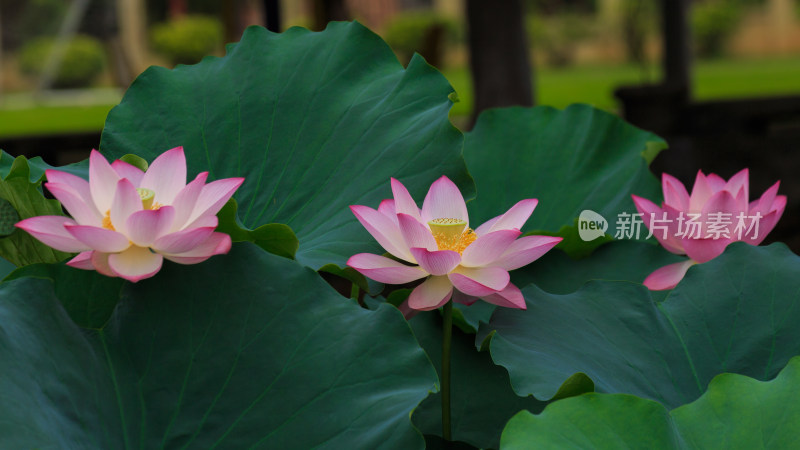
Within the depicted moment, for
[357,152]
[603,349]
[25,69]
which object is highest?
[357,152]

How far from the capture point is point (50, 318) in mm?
493

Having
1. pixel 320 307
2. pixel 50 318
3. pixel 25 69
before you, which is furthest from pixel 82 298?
pixel 25 69

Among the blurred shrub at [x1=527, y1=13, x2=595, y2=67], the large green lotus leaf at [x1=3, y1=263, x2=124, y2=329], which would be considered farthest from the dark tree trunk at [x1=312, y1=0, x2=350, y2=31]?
the blurred shrub at [x1=527, y1=13, x2=595, y2=67]

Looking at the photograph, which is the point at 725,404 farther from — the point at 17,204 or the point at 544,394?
the point at 17,204

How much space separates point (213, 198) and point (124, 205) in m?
0.05

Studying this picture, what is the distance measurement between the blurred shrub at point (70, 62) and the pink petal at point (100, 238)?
19179 millimetres

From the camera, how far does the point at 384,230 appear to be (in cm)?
54

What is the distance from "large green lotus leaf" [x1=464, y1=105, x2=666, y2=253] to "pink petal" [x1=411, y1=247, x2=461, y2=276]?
33cm

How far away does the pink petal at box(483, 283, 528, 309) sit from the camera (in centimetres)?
53

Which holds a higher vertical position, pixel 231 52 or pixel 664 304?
pixel 231 52

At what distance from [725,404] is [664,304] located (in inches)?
6.0

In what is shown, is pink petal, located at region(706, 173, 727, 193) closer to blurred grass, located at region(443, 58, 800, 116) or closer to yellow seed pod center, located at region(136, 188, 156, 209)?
yellow seed pod center, located at region(136, 188, 156, 209)

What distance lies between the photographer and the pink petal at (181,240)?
0.48 m

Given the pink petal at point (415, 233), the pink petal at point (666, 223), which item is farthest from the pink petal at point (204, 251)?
the pink petal at point (666, 223)
